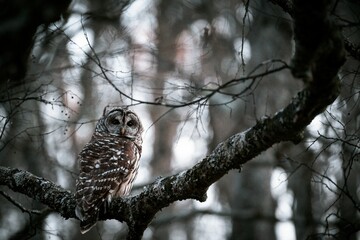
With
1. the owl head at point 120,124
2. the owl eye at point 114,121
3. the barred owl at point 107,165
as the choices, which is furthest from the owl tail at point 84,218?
the owl eye at point 114,121

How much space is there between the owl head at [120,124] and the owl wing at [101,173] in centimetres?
54

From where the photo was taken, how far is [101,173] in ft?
18.8

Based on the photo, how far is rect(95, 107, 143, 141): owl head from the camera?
7.23 m

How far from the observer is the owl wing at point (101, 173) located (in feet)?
17.1

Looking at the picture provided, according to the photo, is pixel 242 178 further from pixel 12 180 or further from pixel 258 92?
pixel 12 180

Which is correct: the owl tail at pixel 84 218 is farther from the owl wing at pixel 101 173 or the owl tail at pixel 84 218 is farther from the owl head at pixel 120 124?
the owl head at pixel 120 124

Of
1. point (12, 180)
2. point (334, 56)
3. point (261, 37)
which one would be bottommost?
point (334, 56)

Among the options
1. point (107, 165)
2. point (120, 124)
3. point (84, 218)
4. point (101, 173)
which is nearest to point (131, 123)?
point (120, 124)

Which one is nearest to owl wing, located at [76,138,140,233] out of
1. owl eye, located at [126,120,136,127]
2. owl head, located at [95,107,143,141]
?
owl head, located at [95,107,143,141]

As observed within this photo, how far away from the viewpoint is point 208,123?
555 inches

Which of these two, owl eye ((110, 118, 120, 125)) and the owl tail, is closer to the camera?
the owl tail

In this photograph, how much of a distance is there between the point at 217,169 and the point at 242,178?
819cm

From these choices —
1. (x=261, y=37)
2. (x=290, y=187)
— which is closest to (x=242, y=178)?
(x=290, y=187)

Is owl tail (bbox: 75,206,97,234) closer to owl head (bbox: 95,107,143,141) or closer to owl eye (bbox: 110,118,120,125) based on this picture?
owl head (bbox: 95,107,143,141)
